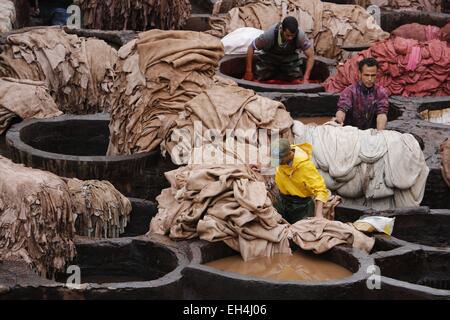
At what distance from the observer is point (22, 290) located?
49.2ft

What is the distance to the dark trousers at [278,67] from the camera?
2092cm

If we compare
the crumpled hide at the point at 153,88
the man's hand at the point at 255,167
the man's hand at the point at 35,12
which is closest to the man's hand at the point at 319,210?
the man's hand at the point at 255,167

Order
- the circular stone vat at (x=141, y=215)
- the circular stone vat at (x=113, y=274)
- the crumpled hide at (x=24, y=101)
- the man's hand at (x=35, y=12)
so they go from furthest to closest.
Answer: the man's hand at (x=35, y=12) → the crumpled hide at (x=24, y=101) → the circular stone vat at (x=141, y=215) → the circular stone vat at (x=113, y=274)

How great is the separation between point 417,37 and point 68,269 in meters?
7.62

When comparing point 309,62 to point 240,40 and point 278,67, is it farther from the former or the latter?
point 240,40

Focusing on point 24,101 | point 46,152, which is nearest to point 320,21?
point 24,101

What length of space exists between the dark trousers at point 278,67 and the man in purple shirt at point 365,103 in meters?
2.62

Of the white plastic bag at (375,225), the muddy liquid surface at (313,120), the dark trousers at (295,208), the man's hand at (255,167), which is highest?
the man's hand at (255,167)

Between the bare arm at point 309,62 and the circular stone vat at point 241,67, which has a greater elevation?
the bare arm at point 309,62

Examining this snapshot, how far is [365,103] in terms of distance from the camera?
1831 cm

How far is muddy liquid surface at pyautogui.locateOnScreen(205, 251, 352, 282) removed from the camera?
15484mm

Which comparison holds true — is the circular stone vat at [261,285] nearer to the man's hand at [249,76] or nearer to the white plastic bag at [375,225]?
the white plastic bag at [375,225]

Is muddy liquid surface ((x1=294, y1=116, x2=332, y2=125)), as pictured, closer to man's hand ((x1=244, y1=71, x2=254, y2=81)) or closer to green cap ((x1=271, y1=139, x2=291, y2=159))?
man's hand ((x1=244, y1=71, x2=254, y2=81))

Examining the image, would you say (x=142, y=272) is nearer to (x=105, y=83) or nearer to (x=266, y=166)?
(x=266, y=166)
